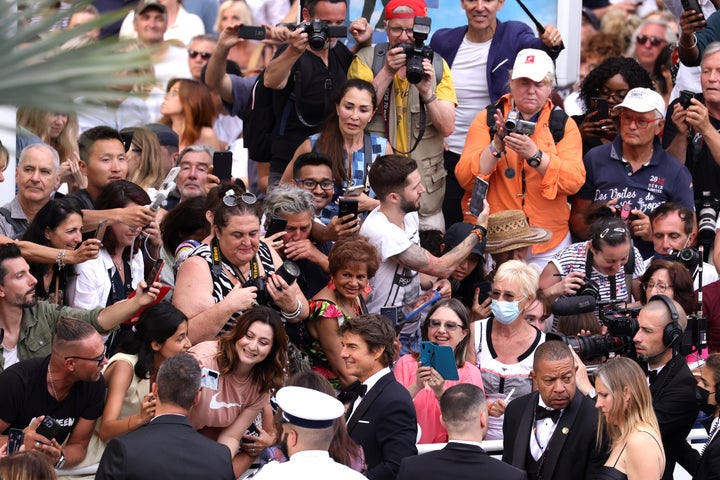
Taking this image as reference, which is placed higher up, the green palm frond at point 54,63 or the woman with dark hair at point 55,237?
the green palm frond at point 54,63

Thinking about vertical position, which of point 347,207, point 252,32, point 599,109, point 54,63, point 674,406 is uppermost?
point 54,63

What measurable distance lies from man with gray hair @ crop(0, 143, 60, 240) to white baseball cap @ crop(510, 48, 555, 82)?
130 inches

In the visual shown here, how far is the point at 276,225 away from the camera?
23.5 ft

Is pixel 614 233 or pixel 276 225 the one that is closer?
pixel 276 225

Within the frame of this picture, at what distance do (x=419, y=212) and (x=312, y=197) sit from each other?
128 centimetres

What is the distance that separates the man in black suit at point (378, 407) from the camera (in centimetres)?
565

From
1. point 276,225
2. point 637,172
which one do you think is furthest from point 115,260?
point 637,172

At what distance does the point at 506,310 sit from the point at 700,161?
2968 millimetres

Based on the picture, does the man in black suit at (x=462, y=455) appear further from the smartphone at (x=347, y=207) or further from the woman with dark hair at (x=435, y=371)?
the smartphone at (x=347, y=207)

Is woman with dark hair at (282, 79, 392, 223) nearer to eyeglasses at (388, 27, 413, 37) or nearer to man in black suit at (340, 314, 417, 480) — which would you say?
eyeglasses at (388, 27, 413, 37)

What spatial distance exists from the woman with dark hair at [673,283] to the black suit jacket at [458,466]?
2497mm

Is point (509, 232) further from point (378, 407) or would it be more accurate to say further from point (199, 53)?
point (199, 53)

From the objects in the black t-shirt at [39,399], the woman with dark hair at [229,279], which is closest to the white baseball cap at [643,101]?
the woman with dark hair at [229,279]

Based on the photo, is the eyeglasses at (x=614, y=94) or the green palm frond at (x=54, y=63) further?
the eyeglasses at (x=614, y=94)
